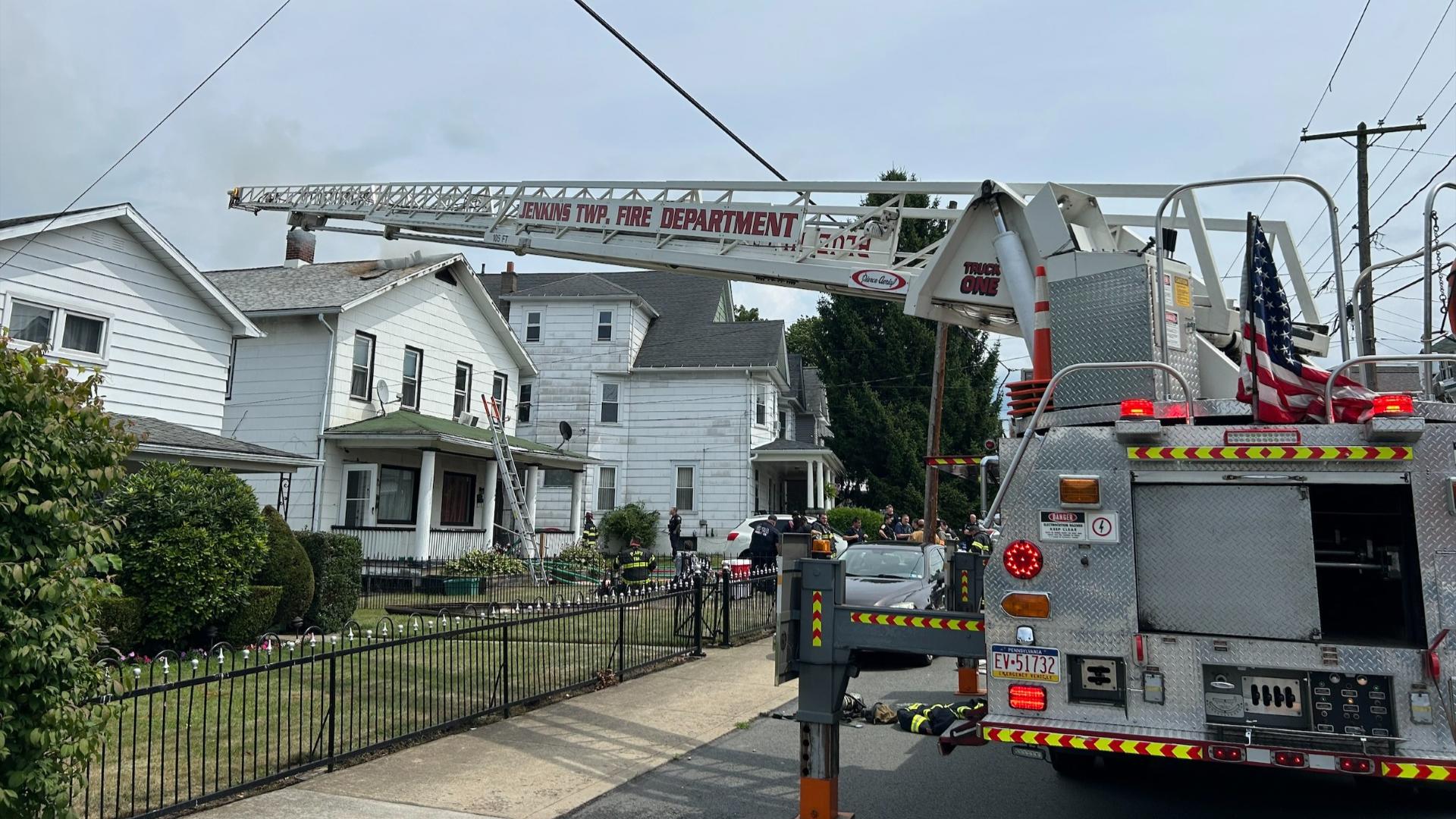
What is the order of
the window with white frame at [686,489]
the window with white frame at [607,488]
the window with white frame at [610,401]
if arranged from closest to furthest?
the window with white frame at [686,489] → the window with white frame at [607,488] → the window with white frame at [610,401]

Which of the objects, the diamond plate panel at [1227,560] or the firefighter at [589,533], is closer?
the diamond plate panel at [1227,560]

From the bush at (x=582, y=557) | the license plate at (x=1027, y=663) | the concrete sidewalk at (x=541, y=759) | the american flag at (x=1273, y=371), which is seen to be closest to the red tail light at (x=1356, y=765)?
the license plate at (x=1027, y=663)

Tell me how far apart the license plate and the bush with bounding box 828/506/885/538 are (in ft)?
92.3

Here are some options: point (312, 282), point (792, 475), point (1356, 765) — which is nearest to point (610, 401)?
point (792, 475)

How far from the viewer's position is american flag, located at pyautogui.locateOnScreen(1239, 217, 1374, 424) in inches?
195

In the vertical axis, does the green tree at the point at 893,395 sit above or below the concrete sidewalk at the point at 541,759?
above

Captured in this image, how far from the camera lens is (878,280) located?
344 inches

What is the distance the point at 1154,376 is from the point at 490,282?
34231 millimetres

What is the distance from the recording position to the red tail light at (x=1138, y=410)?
4688mm

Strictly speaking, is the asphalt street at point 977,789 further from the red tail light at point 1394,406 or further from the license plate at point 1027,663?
the red tail light at point 1394,406

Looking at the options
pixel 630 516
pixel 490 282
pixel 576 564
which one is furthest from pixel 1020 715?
pixel 490 282

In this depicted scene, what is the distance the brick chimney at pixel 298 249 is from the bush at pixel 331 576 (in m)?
14.2

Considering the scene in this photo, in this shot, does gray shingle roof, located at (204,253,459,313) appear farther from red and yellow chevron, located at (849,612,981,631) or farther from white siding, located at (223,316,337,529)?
red and yellow chevron, located at (849,612,981,631)

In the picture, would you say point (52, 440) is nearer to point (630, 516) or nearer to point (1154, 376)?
point (1154, 376)
